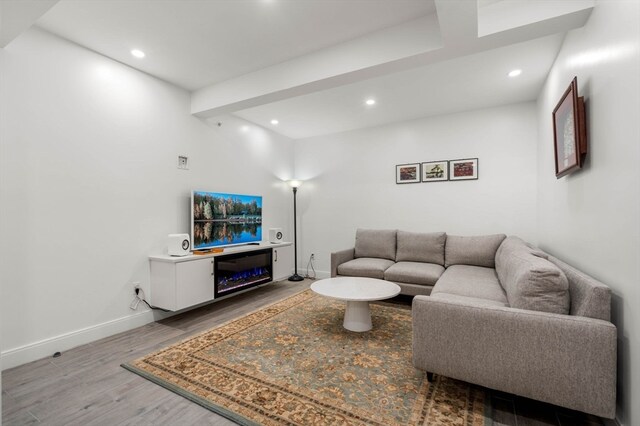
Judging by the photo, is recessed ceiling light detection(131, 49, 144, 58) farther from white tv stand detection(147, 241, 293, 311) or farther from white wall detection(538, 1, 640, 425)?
white wall detection(538, 1, 640, 425)

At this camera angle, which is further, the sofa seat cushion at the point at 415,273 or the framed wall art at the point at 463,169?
the framed wall art at the point at 463,169

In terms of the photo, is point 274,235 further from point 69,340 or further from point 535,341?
point 535,341

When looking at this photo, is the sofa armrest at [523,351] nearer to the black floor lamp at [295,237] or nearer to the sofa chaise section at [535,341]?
the sofa chaise section at [535,341]

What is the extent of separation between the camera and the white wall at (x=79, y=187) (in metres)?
2.27

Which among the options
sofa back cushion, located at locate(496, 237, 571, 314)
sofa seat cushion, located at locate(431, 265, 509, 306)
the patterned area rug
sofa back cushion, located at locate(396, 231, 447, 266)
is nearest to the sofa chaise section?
sofa back cushion, located at locate(496, 237, 571, 314)

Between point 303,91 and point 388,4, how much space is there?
1.13 m

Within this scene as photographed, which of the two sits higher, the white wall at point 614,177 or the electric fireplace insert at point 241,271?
the white wall at point 614,177

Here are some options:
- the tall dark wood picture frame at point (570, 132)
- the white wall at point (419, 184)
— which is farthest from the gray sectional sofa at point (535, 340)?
the white wall at point (419, 184)

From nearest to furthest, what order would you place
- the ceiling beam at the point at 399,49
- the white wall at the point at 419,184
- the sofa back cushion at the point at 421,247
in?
the ceiling beam at the point at 399,49, the white wall at the point at 419,184, the sofa back cushion at the point at 421,247

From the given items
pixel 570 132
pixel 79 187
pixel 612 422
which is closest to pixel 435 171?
pixel 570 132

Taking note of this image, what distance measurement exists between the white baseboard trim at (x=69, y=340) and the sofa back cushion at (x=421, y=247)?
330 centimetres

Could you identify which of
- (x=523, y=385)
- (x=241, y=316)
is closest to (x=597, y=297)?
(x=523, y=385)

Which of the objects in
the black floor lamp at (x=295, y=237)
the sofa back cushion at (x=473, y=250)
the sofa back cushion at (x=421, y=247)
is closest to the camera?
the sofa back cushion at (x=473, y=250)

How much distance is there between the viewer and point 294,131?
5199mm
